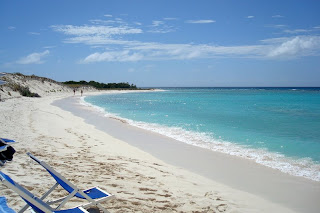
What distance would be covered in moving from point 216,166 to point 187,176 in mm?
1268

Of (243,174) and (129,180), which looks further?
(243,174)

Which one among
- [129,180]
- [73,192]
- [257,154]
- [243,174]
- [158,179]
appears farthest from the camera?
[257,154]

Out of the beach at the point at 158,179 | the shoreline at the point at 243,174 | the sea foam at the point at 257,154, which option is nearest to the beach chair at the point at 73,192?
the beach at the point at 158,179

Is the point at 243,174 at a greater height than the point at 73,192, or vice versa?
the point at 73,192

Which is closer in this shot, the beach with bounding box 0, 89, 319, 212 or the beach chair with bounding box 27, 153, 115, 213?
the beach chair with bounding box 27, 153, 115, 213

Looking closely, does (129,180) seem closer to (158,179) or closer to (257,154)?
(158,179)

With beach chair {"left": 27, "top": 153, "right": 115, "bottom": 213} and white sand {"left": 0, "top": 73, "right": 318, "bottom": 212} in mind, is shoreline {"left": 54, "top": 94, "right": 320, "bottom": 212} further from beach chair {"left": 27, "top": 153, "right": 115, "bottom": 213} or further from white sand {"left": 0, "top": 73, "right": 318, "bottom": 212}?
beach chair {"left": 27, "top": 153, "right": 115, "bottom": 213}

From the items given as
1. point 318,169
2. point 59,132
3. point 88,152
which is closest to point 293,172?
point 318,169

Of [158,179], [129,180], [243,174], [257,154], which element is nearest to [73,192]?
[129,180]

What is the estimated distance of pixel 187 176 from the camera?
6.00 meters

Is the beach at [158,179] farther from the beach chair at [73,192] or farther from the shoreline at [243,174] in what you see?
the beach chair at [73,192]

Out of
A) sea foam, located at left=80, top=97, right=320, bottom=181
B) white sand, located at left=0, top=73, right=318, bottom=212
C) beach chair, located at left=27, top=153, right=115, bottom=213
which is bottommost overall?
sea foam, located at left=80, top=97, right=320, bottom=181

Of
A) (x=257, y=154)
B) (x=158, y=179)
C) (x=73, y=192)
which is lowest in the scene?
(x=257, y=154)

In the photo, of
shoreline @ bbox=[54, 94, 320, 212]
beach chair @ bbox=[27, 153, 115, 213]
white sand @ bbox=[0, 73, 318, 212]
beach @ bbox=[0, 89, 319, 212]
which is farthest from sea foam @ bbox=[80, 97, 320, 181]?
beach chair @ bbox=[27, 153, 115, 213]
